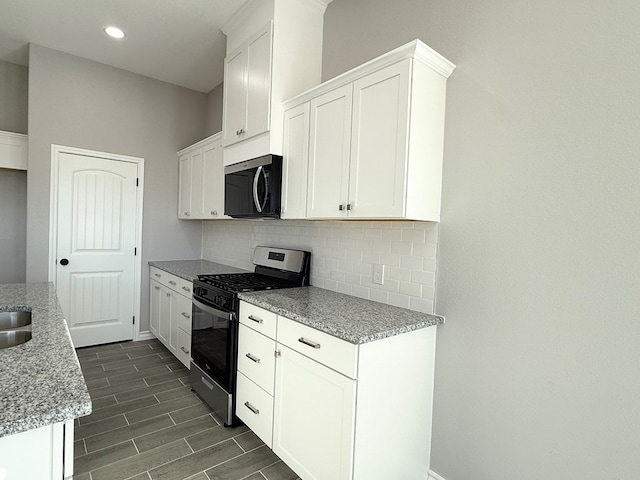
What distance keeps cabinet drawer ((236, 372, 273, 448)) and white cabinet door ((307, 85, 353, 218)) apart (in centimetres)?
112

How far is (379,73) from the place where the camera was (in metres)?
1.81

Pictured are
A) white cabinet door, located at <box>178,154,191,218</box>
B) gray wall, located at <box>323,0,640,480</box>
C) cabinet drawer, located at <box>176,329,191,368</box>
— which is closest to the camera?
gray wall, located at <box>323,0,640,480</box>

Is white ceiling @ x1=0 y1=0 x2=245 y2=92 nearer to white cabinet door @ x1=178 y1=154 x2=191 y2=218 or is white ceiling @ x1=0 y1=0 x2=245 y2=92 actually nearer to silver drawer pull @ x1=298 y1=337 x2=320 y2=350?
white cabinet door @ x1=178 y1=154 x2=191 y2=218

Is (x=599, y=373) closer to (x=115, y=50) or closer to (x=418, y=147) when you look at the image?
(x=418, y=147)

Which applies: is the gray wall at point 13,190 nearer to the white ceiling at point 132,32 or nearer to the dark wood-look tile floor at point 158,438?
the white ceiling at point 132,32

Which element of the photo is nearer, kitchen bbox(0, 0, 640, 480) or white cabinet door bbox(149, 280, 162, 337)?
kitchen bbox(0, 0, 640, 480)

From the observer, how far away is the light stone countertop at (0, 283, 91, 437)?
2.64 ft

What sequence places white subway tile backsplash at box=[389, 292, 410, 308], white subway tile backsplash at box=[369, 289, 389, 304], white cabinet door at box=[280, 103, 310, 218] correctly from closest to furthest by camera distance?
white subway tile backsplash at box=[389, 292, 410, 308], white subway tile backsplash at box=[369, 289, 389, 304], white cabinet door at box=[280, 103, 310, 218]


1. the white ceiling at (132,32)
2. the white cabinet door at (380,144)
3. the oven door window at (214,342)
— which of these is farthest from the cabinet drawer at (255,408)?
the white ceiling at (132,32)

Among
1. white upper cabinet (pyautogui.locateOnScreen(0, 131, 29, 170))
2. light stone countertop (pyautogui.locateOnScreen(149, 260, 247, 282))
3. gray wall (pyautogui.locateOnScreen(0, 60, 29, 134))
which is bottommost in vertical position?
light stone countertop (pyautogui.locateOnScreen(149, 260, 247, 282))

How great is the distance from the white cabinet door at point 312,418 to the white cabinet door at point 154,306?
2418mm

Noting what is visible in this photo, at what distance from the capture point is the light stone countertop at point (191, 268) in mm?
3321

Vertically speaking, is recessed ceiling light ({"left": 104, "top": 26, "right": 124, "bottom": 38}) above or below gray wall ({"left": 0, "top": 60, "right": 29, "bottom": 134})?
above

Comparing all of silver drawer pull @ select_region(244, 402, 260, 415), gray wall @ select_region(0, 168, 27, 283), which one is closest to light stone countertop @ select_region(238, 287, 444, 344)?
silver drawer pull @ select_region(244, 402, 260, 415)
